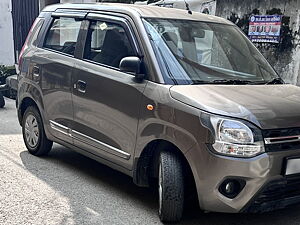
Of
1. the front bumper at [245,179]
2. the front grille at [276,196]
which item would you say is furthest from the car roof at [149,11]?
the front grille at [276,196]

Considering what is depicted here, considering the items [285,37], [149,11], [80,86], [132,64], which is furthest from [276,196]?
[285,37]

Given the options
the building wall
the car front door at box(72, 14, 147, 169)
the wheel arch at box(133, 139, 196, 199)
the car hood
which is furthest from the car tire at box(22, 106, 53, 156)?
the building wall

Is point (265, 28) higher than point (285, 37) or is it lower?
higher

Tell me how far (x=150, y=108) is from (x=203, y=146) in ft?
2.28

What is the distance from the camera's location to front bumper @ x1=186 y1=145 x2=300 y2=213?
2936mm

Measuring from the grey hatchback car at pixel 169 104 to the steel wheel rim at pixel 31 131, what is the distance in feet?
0.09

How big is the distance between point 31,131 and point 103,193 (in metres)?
1.73

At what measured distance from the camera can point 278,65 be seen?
23.6 feet

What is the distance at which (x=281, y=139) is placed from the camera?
303cm

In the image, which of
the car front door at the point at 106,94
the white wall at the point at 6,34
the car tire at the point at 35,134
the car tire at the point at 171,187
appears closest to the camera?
the car tire at the point at 171,187

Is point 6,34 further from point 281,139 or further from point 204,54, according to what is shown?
point 281,139

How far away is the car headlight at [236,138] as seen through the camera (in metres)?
2.94

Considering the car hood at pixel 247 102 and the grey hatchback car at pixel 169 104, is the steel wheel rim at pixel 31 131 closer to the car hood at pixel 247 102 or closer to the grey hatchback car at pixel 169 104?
the grey hatchback car at pixel 169 104

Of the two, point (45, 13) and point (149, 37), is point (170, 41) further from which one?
point (45, 13)
